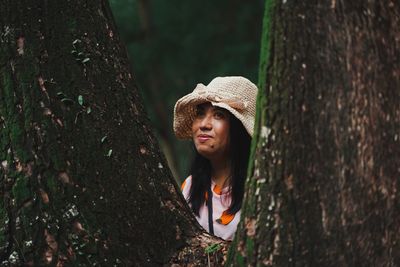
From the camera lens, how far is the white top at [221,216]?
4.48 m

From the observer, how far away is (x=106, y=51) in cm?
380

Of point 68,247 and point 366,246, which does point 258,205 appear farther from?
point 68,247

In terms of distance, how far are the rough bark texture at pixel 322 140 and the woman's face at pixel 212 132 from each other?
1554mm

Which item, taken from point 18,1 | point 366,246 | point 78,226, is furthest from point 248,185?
point 18,1

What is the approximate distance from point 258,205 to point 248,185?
0.31ft

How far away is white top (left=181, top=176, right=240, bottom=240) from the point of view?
4480mm

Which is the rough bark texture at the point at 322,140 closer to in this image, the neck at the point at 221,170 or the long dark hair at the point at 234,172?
the long dark hair at the point at 234,172

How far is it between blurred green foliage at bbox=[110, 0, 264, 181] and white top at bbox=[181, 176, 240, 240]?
1332 centimetres

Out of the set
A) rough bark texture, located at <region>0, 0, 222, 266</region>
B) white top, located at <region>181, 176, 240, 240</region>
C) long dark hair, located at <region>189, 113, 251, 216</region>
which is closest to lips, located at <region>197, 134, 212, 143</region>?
long dark hair, located at <region>189, 113, 251, 216</region>

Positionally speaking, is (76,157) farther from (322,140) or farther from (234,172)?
(234,172)

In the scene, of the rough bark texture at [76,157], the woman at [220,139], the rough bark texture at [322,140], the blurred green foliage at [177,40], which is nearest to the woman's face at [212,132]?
the woman at [220,139]

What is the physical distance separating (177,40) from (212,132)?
52.5ft

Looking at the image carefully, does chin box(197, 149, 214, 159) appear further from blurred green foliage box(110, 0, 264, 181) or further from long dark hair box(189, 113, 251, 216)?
blurred green foliage box(110, 0, 264, 181)

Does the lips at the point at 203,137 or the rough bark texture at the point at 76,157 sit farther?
the lips at the point at 203,137
